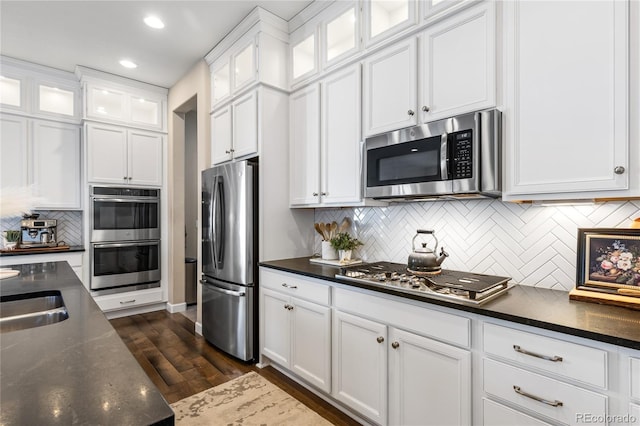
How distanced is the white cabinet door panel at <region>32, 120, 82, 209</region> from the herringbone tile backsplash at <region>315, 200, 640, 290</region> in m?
3.89

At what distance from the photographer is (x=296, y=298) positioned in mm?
2402

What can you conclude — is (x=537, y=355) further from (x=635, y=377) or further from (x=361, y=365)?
(x=361, y=365)

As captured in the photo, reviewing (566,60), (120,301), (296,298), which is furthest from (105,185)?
(566,60)

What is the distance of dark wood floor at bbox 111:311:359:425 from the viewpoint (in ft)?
7.72

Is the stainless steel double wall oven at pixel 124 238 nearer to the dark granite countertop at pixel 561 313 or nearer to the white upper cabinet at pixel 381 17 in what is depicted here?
the white upper cabinet at pixel 381 17

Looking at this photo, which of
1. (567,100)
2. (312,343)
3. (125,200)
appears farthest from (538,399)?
(125,200)

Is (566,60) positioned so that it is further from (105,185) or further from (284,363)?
(105,185)

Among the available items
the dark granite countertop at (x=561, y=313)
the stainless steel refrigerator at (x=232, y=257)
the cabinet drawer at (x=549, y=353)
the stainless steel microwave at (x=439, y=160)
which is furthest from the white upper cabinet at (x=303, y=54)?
the cabinet drawer at (x=549, y=353)

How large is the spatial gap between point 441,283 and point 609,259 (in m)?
0.72

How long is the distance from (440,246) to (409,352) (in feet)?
2.66

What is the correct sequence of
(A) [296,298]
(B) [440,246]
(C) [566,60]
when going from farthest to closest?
(A) [296,298], (B) [440,246], (C) [566,60]

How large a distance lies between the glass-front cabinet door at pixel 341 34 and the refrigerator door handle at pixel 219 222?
4.73ft

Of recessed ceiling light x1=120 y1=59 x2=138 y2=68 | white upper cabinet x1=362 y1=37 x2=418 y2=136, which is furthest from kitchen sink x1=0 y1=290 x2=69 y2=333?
recessed ceiling light x1=120 y1=59 x2=138 y2=68

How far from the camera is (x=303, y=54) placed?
2.93 metres
